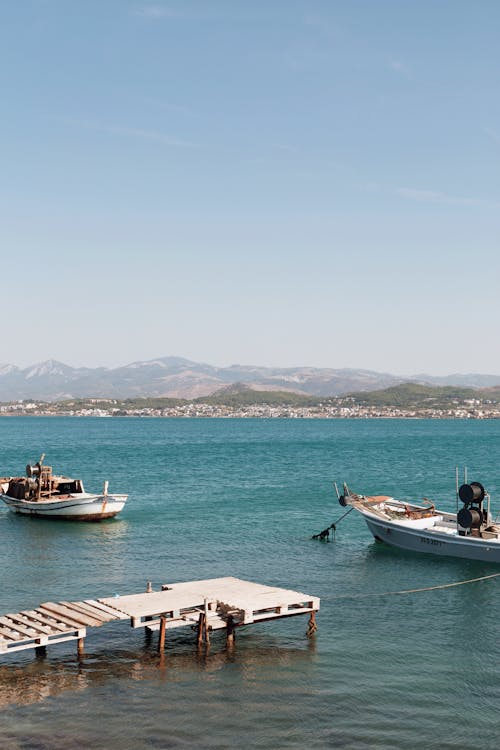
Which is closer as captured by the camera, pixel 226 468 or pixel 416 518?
pixel 416 518

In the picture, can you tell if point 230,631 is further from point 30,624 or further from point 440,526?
point 440,526

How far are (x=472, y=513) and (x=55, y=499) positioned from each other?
1221 inches

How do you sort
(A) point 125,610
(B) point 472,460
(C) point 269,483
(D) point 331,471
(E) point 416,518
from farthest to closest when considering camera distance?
(B) point 472,460, (D) point 331,471, (C) point 269,483, (E) point 416,518, (A) point 125,610

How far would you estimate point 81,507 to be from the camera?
185ft

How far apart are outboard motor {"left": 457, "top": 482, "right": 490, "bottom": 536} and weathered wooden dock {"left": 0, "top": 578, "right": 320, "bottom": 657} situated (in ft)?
49.8

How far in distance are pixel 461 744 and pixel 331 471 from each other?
80.9 metres

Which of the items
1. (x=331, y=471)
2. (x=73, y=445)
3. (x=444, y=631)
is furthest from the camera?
(x=73, y=445)

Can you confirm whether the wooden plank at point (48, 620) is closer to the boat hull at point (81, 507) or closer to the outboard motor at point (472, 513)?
the outboard motor at point (472, 513)

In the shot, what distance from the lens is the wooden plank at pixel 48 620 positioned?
2597 cm

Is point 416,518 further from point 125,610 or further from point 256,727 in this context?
point 256,727

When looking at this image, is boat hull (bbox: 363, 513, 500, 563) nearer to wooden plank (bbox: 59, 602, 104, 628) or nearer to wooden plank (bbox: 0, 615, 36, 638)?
wooden plank (bbox: 59, 602, 104, 628)

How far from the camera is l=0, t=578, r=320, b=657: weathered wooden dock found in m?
26.0

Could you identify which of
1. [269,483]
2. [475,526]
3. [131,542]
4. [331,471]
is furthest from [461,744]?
[331,471]

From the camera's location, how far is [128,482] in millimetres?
85750
